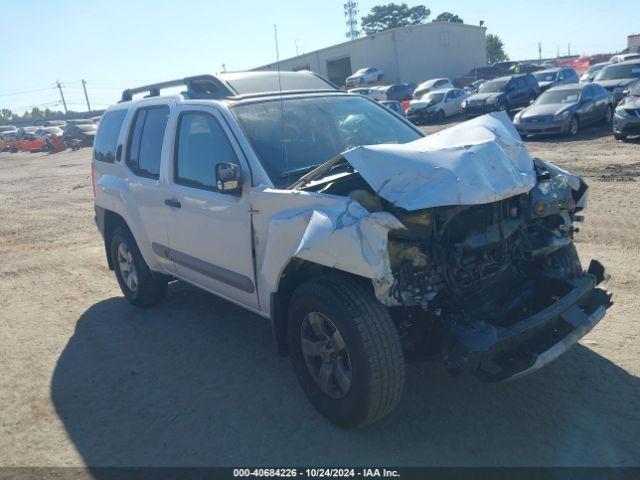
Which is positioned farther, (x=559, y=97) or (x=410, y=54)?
(x=410, y=54)

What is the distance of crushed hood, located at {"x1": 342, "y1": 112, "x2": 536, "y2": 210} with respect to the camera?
3074mm

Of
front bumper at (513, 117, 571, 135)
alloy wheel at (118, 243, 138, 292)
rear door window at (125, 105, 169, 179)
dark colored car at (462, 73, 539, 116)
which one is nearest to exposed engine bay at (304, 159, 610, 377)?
rear door window at (125, 105, 169, 179)

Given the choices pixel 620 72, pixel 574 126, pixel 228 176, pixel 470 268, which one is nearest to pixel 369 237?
pixel 470 268

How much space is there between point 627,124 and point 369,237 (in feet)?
43.3

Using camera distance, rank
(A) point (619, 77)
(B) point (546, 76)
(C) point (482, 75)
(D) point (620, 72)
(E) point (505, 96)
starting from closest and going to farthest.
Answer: (A) point (619, 77) < (D) point (620, 72) < (E) point (505, 96) < (B) point (546, 76) < (C) point (482, 75)

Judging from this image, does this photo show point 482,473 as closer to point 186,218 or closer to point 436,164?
point 436,164

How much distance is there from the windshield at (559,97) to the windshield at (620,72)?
4.67 meters

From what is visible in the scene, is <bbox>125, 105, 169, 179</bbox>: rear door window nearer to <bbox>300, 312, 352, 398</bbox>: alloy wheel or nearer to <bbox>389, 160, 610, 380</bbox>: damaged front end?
<bbox>300, 312, 352, 398</bbox>: alloy wheel

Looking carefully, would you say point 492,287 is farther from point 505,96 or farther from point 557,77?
point 557,77

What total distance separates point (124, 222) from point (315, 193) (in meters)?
3.24

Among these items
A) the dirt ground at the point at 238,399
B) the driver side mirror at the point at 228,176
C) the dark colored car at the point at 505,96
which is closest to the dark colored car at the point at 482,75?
the dark colored car at the point at 505,96

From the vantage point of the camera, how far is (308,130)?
432 centimetres

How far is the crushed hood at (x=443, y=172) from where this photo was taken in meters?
3.07

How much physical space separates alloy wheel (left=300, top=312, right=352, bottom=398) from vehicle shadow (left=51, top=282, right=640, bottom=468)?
0.98 ft
